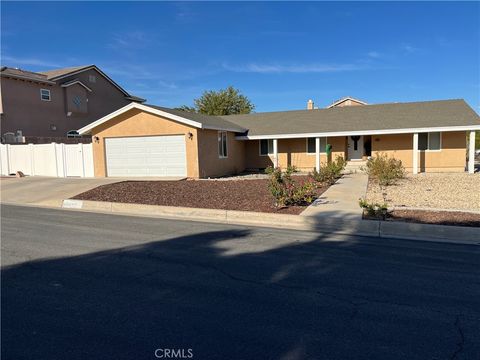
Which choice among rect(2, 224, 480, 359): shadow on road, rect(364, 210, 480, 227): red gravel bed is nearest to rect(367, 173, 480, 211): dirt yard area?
rect(364, 210, 480, 227): red gravel bed

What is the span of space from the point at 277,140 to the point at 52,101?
18.4 meters

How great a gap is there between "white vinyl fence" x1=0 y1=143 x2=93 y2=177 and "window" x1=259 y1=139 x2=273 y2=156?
11.0 m

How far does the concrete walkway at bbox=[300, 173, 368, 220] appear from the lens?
10305 millimetres

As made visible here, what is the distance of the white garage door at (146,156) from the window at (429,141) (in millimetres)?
13972

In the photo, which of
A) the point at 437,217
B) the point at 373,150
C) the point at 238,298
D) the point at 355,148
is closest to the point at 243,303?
the point at 238,298

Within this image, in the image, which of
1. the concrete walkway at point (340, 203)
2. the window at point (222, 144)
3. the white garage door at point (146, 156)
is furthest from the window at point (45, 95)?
the concrete walkway at point (340, 203)

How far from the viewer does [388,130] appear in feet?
74.0

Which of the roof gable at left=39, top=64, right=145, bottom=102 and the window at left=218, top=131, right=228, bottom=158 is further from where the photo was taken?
the roof gable at left=39, top=64, right=145, bottom=102

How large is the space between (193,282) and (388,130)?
778 inches

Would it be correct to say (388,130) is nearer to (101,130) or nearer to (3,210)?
(101,130)

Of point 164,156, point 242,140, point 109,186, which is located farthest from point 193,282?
point 242,140

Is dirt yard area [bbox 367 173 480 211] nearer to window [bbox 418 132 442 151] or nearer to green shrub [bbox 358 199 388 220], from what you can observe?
green shrub [bbox 358 199 388 220]

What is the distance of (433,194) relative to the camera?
45.9 ft

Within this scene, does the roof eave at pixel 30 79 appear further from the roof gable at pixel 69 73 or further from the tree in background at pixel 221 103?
the tree in background at pixel 221 103
